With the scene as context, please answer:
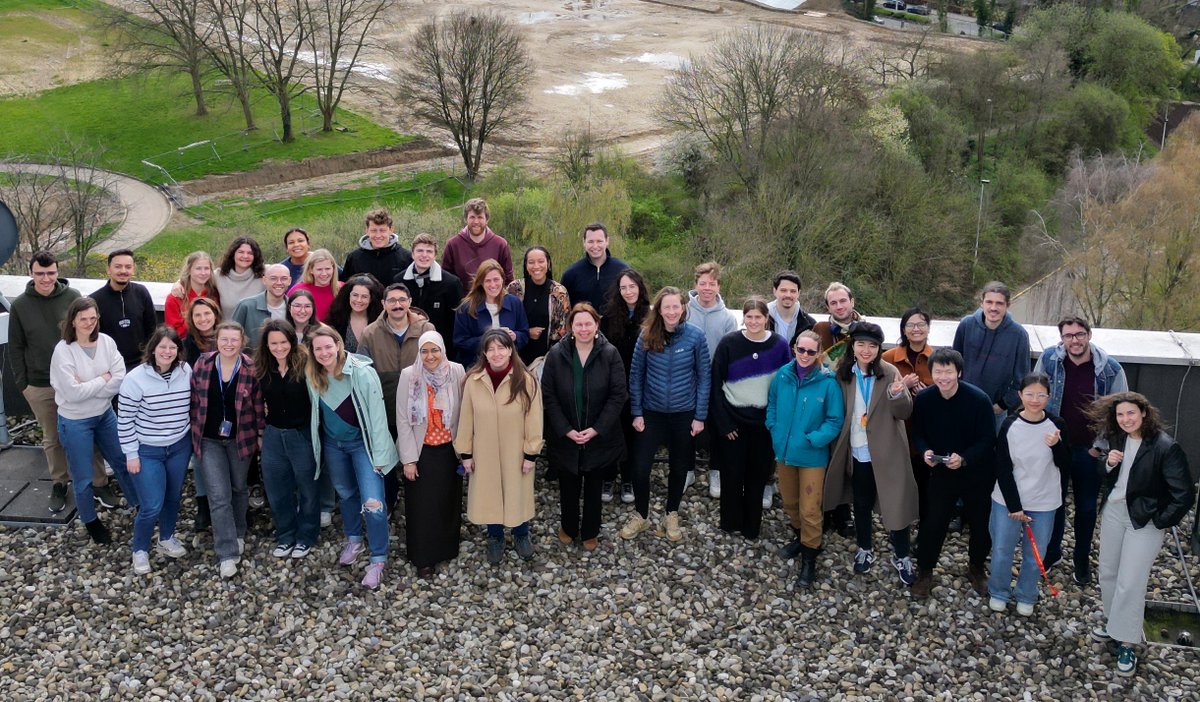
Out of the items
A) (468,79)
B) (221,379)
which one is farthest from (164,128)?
(221,379)

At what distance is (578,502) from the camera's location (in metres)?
6.42

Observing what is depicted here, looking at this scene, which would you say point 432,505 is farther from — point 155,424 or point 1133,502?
point 1133,502

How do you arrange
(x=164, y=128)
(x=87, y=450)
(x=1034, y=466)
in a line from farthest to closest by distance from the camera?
1. (x=164, y=128)
2. (x=87, y=450)
3. (x=1034, y=466)

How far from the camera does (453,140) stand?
45.1 m

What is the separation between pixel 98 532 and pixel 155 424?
103 centimetres

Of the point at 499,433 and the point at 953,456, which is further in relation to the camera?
Result: the point at 499,433

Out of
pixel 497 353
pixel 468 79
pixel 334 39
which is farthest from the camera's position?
pixel 334 39

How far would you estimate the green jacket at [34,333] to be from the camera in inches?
260

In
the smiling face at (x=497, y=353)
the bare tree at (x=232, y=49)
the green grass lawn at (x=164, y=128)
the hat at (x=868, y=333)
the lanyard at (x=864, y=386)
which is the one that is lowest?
the green grass lawn at (x=164, y=128)

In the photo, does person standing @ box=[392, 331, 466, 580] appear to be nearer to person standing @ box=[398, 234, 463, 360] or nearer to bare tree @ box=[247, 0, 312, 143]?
person standing @ box=[398, 234, 463, 360]

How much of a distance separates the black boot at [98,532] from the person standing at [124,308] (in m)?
1.03

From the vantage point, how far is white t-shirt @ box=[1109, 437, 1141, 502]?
17.4 ft

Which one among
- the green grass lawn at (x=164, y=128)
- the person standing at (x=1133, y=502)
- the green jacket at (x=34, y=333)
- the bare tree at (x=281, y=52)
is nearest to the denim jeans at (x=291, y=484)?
the green jacket at (x=34, y=333)

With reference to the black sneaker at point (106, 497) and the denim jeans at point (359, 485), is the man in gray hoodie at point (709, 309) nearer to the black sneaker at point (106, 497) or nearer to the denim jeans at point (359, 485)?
the denim jeans at point (359, 485)
